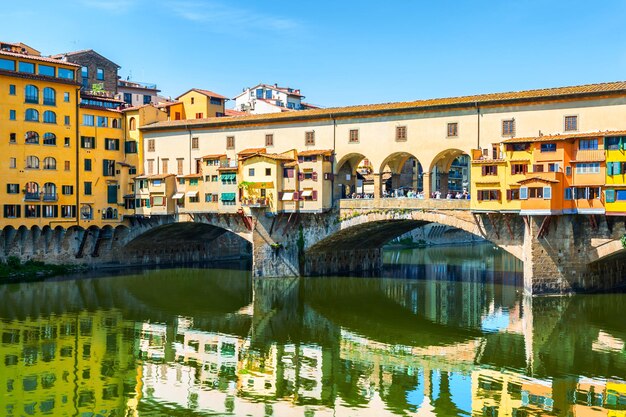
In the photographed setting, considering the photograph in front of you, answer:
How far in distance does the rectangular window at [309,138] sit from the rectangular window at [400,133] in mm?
7637

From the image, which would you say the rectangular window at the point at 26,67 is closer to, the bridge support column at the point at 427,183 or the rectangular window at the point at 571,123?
the bridge support column at the point at 427,183

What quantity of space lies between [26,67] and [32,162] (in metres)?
8.21

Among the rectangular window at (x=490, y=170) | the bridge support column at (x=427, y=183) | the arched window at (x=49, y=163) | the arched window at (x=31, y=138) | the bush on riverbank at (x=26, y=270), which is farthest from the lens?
the arched window at (x=49, y=163)

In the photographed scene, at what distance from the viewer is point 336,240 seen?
193 feet

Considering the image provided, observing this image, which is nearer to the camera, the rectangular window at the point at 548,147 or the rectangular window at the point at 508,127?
the rectangular window at the point at 548,147

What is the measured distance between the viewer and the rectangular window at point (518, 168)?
45750 millimetres

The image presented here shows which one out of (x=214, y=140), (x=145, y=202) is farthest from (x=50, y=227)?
(x=214, y=140)

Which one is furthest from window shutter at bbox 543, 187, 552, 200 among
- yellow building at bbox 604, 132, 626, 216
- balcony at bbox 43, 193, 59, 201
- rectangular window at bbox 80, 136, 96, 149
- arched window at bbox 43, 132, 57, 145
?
arched window at bbox 43, 132, 57, 145

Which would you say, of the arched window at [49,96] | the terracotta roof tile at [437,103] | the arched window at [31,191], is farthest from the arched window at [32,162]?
the terracotta roof tile at [437,103]

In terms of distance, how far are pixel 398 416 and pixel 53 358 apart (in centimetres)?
1750

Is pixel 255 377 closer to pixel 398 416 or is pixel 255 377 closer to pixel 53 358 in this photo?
pixel 398 416

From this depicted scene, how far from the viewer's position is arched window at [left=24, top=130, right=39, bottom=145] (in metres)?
60.5

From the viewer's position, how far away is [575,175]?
44375mm

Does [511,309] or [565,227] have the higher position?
[565,227]
